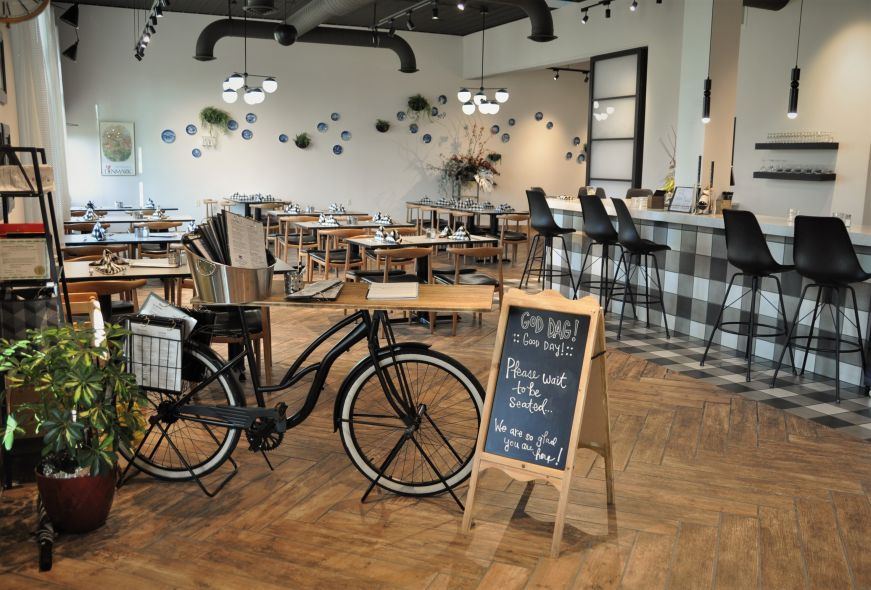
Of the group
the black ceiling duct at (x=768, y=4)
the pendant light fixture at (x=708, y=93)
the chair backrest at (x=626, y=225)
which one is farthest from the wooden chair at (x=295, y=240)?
the black ceiling duct at (x=768, y=4)

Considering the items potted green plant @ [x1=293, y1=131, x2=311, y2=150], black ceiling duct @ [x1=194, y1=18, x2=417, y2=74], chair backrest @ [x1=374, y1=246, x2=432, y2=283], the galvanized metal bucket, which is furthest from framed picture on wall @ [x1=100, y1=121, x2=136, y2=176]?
the galvanized metal bucket

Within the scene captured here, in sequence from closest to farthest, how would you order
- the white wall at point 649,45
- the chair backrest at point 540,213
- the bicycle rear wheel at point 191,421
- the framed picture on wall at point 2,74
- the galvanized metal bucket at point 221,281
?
the galvanized metal bucket at point 221,281, the bicycle rear wheel at point 191,421, the framed picture on wall at point 2,74, the chair backrest at point 540,213, the white wall at point 649,45

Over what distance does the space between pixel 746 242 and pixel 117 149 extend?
10.3 metres

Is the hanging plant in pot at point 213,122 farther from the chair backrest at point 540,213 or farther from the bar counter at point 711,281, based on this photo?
the bar counter at point 711,281

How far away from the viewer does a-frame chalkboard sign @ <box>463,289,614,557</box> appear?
9.29 ft

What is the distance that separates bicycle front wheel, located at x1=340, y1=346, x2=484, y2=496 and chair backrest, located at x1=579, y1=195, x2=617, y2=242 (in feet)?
8.68

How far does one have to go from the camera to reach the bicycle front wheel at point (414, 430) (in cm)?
308

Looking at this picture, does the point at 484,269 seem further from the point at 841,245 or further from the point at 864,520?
the point at 864,520

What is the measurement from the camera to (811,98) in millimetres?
9125

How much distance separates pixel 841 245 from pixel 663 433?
1674 mm

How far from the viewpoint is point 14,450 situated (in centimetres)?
330

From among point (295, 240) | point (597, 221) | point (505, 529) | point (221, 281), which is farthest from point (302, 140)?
point (505, 529)

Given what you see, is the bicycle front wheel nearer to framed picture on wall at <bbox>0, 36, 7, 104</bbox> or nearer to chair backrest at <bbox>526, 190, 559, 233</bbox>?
chair backrest at <bbox>526, 190, 559, 233</bbox>

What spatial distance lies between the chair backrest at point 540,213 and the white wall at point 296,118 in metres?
6.85
